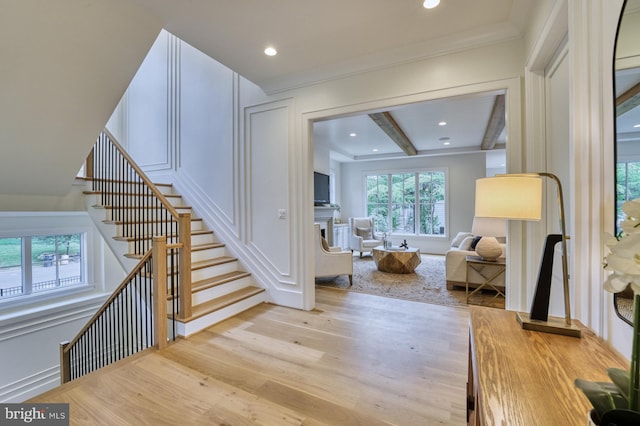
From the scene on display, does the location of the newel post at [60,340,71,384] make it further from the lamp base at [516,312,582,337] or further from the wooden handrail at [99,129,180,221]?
the lamp base at [516,312,582,337]

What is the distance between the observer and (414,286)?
14.2ft

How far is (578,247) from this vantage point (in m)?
1.16

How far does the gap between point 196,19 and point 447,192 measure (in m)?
6.82

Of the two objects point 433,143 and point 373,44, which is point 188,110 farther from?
point 433,143

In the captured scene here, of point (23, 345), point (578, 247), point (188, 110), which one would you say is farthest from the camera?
point (188, 110)

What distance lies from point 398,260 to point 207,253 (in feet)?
10.8

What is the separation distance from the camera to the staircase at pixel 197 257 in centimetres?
308

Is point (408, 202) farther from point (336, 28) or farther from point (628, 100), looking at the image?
point (628, 100)

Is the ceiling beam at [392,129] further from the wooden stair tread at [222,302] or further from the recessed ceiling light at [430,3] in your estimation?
the wooden stair tread at [222,302]

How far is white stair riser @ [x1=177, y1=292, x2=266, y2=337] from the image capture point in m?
2.67

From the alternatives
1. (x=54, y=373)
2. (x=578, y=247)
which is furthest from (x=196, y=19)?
(x=54, y=373)

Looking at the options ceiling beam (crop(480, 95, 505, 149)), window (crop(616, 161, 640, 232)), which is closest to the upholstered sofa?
ceiling beam (crop(480, 95, 505, 149))

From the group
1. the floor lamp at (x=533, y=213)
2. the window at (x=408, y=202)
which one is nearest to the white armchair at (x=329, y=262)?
the floor lamp at (x=533, y=213)

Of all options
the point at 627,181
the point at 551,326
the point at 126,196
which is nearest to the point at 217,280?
the point at 126,196
